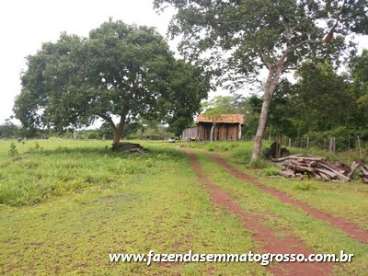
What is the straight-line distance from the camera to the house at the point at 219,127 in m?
57.5

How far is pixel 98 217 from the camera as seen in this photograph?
1136cm

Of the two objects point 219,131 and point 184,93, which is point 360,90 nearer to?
point 184,93

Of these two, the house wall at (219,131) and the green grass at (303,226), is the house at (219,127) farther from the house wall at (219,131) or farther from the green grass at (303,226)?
the green grass at (303,226)

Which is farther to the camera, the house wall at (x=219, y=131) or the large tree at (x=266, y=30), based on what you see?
the house wall at (x=219, y=131)

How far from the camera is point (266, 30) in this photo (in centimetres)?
2412

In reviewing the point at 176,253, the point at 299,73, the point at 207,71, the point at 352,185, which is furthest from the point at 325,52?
the point at 176,253

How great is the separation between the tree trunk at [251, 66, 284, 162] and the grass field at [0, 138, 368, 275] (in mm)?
6654

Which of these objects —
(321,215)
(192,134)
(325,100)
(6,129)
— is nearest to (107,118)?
(325,100)

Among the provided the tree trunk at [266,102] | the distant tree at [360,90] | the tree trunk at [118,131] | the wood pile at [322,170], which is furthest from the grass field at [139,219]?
the distant tree at [360,90]

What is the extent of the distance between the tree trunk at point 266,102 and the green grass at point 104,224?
8763 mm

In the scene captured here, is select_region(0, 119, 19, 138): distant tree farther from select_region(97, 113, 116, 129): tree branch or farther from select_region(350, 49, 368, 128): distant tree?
select_region(350, 49, 368, 128): distant tree

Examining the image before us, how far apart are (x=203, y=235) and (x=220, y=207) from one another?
3391 millimetres

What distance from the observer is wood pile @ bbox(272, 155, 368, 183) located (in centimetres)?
2122

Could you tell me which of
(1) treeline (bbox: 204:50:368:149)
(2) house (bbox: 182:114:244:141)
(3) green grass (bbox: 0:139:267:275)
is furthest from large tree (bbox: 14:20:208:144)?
(2) house (bbox: 182:114:244:141)
